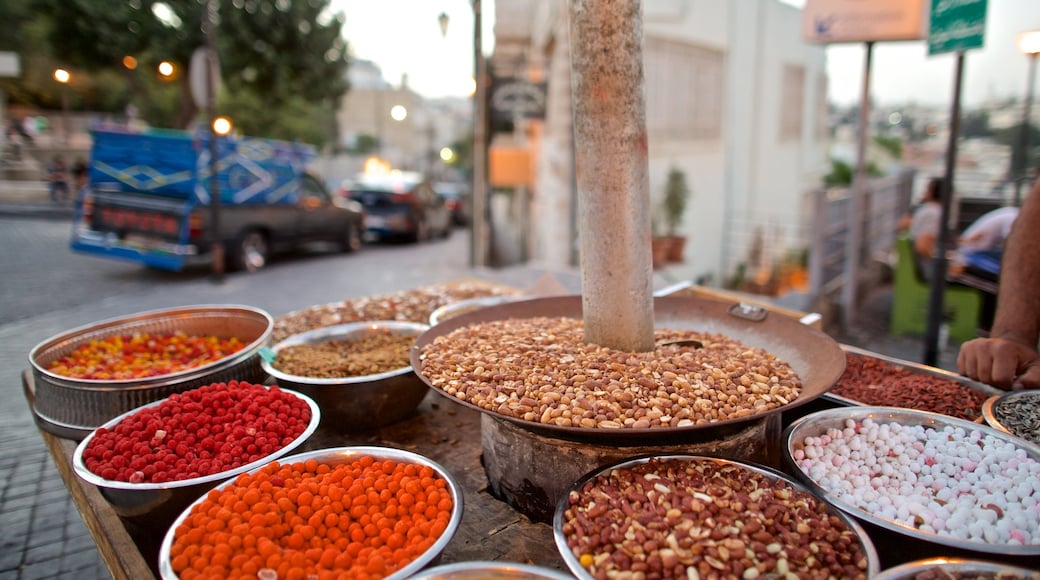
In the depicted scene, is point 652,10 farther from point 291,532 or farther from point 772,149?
point 291,532

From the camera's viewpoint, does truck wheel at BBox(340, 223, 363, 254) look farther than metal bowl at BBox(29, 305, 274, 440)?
Yes

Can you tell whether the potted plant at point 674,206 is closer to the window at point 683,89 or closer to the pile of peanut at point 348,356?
the window at point 683,89

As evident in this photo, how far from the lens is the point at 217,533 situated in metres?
1.72

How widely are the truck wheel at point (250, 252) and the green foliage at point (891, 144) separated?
23.9m

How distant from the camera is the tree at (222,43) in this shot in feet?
53.8

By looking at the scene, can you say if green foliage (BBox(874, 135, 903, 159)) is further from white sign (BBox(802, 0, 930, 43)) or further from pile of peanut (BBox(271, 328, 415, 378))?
pile of peanut (BBox(271, 328, 415, 378))

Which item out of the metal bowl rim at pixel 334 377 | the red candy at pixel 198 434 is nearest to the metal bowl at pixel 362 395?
the metal bowl rim at pixel 334 377

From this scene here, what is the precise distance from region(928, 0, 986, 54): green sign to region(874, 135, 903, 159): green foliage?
78.7ft

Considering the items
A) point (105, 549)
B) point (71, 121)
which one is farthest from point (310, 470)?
point (71, 121)

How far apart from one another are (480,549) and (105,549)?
4.22 ft

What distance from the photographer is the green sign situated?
15.5ft

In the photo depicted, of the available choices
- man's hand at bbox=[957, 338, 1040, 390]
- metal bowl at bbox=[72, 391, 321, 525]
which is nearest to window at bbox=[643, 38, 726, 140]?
man's hand at bbox=[957, 338, 1040, 390]

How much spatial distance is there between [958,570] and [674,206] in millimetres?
9983

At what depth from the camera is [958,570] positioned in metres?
1.51
